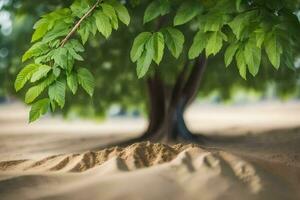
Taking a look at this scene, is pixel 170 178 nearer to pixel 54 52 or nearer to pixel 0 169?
pixel 54 52

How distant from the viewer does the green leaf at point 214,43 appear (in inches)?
155

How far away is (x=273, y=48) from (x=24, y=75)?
1.73m

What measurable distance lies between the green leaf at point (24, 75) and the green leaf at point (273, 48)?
1619mm

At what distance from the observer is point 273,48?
12.1 feet

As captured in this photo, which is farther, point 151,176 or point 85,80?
point 151,176

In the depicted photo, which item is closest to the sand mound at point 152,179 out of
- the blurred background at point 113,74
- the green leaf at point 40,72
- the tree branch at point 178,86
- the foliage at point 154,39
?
the foliage at point 154,39

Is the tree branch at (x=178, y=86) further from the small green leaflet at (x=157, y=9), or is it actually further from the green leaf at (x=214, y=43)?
the green leaf at (x=214, y=43)

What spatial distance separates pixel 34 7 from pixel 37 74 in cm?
684

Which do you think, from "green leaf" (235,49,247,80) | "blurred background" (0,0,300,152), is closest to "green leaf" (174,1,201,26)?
"green leaf" (235,49,247,80)

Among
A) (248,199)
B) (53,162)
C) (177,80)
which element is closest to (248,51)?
(248,199)

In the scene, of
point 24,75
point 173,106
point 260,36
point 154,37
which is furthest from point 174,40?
point 173,106

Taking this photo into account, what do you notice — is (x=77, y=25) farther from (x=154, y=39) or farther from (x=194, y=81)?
(x=194, y=81)

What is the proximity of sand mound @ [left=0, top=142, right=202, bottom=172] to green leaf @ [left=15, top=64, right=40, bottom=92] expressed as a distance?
1.52 meters

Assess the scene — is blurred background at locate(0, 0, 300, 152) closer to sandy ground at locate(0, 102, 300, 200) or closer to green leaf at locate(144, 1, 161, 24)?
sandy ground at locate(0, 102, 300, 200)
